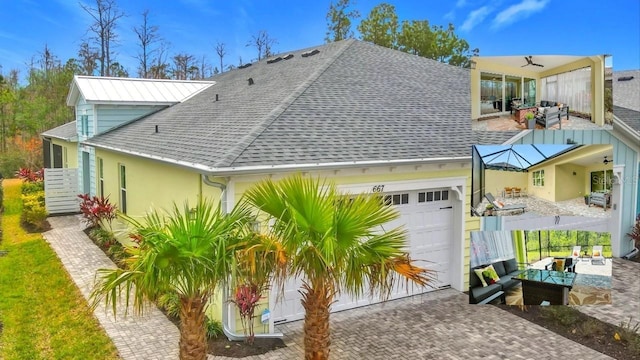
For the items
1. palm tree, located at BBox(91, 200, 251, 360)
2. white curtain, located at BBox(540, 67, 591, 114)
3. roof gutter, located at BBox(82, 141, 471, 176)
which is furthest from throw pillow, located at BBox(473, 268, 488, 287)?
palm tree, located at BBox(91, 200, 251, 360)

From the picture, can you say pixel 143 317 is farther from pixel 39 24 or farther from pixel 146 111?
pixel 39 24

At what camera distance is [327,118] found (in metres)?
10.8

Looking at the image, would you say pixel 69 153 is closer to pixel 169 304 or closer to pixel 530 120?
pixel 169 304

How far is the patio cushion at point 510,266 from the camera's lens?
8.65 m

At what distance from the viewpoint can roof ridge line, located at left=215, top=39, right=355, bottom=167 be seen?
8.49 metres

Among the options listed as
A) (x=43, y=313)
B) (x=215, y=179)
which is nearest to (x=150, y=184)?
(x=43, y=313)

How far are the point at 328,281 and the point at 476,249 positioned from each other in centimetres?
385

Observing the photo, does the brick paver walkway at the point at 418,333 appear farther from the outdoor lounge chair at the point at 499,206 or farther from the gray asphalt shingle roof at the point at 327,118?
the gray asphalt shingle roof at the point at 327,118

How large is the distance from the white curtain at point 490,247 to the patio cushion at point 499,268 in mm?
75

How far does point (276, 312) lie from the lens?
915 cm

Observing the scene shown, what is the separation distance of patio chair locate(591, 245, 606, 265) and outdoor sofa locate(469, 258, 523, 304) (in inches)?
44.7

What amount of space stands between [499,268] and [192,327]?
17.5ft

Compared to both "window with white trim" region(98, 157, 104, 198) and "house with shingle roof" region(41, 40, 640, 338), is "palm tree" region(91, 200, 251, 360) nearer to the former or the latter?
"house with shingle roof" region(41, 40, 640, 338)

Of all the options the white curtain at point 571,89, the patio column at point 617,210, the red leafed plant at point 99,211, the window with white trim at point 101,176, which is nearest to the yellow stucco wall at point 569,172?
the white curtain at point 571,89
